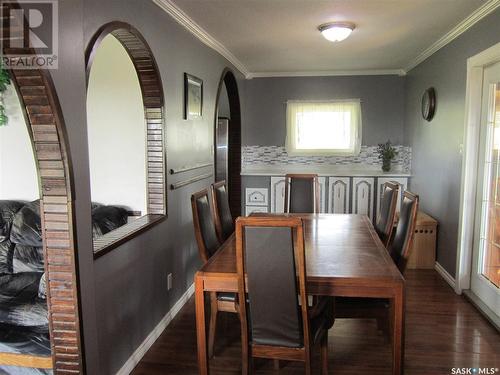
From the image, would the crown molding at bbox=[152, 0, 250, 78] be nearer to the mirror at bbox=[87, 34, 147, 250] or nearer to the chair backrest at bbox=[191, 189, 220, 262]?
the mirror at bbox=[87, 34, 147, 250]

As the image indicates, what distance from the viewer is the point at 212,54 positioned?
169 inches

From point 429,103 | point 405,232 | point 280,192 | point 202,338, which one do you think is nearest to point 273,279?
point 202,338

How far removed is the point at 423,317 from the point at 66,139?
9.30 feet

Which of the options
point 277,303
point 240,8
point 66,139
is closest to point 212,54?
point 240,8

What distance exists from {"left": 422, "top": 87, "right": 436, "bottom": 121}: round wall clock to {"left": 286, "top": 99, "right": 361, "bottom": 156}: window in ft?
4.96

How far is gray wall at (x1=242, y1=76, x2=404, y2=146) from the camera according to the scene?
20.2 feet

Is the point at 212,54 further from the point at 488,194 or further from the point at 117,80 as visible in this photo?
the point at 488,194

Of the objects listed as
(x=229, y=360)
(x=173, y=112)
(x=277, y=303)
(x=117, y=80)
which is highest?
(x=117, y=80)

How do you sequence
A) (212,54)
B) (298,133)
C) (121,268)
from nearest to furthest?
(121,268) < (212,54) < (298,133)

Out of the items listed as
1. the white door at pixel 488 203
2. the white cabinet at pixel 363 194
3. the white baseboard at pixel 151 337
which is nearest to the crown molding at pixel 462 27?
the white door at pixel 488 203

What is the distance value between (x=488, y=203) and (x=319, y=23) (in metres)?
2.02

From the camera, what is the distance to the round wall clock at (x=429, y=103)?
14.8ft

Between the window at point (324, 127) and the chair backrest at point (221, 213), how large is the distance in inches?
130

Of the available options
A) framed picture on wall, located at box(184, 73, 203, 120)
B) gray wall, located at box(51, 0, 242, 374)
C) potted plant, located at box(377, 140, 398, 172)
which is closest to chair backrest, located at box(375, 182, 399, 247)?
gray wall, located at box(51, 0, 242, 374)
